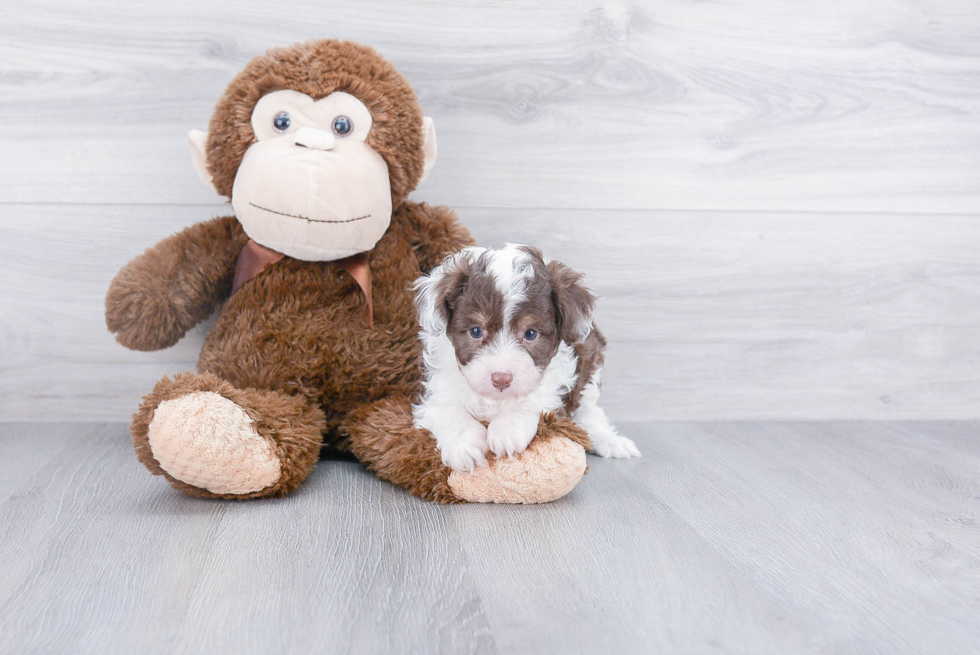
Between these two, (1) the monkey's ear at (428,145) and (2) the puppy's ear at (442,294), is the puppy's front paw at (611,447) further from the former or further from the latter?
(1) the monkey's ear at (428,145)

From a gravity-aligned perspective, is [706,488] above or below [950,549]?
below

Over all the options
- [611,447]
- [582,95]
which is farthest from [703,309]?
[582,95]

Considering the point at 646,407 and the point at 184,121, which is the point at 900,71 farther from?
the point at 184,121

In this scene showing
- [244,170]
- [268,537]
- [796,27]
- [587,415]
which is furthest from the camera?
[796,27]

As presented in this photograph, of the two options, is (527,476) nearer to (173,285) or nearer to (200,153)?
(173,285)

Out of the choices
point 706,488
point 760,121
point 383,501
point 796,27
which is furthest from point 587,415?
point 796,27

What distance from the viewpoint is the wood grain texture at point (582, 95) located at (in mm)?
1614

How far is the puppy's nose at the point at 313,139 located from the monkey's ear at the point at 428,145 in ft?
0.68

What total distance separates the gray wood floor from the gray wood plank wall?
0.39m

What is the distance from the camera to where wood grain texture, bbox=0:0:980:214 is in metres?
1.61

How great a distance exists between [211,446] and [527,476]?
50 centimetres

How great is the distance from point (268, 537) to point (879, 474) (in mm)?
1168

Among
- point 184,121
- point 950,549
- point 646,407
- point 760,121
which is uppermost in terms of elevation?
point 760,121

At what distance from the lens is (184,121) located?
64.6 inches
